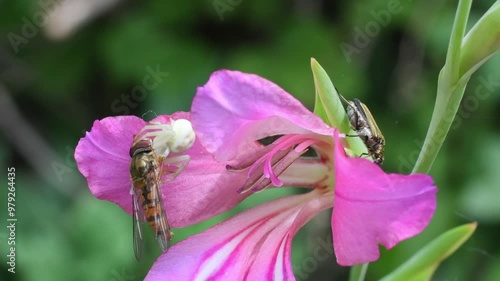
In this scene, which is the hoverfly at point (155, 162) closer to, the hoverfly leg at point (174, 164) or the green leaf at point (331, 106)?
the hoverfly leg at point (174, 164)

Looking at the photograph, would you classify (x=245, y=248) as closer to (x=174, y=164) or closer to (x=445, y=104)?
(x=174, y=164)

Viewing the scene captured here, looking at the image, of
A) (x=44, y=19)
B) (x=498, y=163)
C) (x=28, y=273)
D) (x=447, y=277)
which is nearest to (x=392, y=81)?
(x=498, y=163)

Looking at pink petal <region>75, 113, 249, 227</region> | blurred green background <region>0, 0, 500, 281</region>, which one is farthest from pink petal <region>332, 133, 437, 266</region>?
blurred green background <region>0, 0, 500, 281</region>

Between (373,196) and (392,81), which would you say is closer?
(373,196)

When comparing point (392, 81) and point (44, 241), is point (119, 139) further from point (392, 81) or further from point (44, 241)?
point (392, 81)

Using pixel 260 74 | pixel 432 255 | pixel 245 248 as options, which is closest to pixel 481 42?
pixel 432 255

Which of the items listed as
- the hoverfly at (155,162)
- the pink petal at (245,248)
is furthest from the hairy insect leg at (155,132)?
the pink petal at (245,248)
